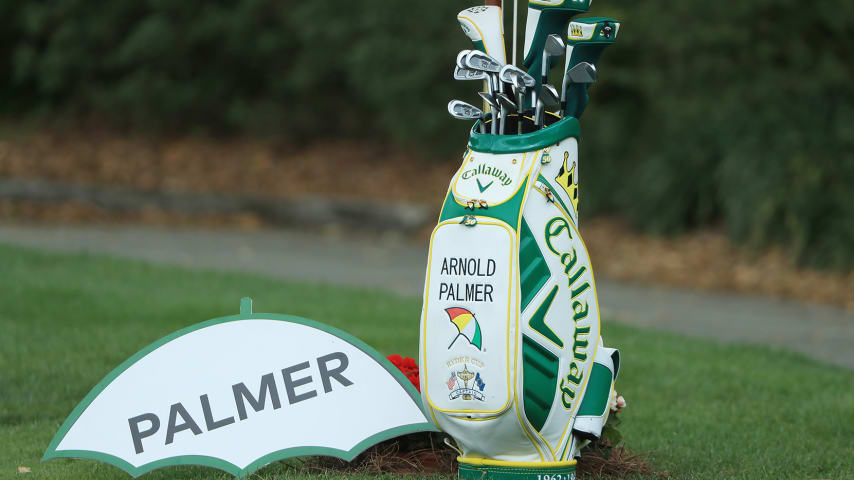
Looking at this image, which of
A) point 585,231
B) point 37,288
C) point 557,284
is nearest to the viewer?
point 557,284

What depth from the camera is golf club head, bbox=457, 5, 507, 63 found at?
4.04 meters

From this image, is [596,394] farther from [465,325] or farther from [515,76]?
[515,76]

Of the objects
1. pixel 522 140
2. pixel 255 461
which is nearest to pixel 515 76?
pixel 522 140

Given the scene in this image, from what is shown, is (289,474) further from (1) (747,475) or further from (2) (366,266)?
(2) (366,266)

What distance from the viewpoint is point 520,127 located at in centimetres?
405

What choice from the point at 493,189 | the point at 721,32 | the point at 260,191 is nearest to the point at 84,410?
the point at 493,189

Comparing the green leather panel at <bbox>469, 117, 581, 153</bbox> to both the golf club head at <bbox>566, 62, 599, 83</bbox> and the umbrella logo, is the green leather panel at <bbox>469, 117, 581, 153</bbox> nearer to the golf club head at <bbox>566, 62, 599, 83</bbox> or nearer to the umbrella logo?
the golf club head at <bbox>566, 62, 599, 83</bbox>

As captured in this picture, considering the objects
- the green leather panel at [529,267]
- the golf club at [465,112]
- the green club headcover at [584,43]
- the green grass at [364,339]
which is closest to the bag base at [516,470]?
the green leather panel at [529,267]

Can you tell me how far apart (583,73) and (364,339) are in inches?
140

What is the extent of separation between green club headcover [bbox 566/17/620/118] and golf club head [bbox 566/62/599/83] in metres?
0.08

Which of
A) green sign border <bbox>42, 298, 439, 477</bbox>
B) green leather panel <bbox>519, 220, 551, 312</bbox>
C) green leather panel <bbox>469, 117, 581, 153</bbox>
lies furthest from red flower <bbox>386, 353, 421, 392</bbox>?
Result: green leather panel <bbox>469, 117, 581, 153</bbox>

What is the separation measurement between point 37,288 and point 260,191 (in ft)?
19.2

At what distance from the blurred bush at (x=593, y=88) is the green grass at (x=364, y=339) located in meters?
3.30

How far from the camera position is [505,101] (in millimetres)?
3949
